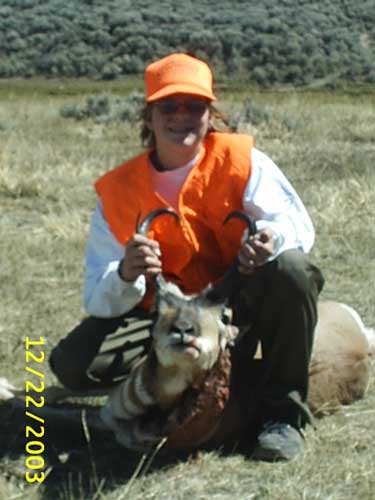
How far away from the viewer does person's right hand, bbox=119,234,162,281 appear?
191 inches

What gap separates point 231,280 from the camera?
496 cm

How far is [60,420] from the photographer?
18.5 ft

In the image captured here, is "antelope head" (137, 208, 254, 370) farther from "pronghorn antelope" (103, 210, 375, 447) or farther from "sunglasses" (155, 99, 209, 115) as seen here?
"sunglasses" (155, 99, 209, 115)

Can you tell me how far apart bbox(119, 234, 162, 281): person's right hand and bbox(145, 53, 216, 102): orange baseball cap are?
725mm

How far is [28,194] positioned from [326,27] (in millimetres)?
28810

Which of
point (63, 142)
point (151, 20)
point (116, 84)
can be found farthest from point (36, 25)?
point (63, 142)

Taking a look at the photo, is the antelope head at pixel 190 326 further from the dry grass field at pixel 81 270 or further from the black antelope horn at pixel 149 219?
the dry grass field at pixel 81 270

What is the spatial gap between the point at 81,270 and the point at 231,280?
3.61 metres

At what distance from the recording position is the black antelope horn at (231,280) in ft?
15.9

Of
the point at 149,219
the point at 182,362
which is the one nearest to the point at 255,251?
the point at 149,219

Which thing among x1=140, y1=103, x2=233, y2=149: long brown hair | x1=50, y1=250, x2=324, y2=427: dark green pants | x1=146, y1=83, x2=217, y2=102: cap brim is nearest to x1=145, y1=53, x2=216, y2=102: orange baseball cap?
x1=146, y1=83, x2=217, y2=102: cap brim

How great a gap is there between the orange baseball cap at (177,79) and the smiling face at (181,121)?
0.15 ft

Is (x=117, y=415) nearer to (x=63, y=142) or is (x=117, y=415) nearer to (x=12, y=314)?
(x=12, y=314)
